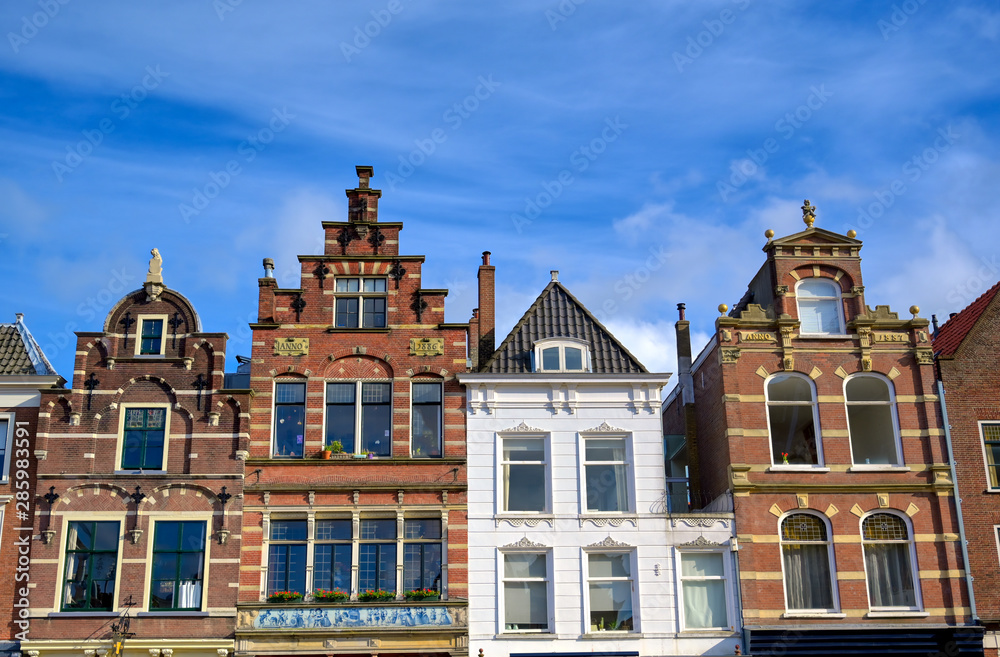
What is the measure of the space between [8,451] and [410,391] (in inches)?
441

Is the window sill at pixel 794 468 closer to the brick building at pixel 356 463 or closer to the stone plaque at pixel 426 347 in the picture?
the brick building at pixel 356 463

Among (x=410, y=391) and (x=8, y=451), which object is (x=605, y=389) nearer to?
(x=410, y=391)

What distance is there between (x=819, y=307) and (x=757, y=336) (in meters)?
2.32

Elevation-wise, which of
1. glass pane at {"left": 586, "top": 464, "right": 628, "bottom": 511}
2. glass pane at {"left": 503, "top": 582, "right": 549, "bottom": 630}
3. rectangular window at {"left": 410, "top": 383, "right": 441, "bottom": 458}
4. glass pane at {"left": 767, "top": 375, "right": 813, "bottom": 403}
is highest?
glass pane at {"left": 767, "top": 375, "right": 813, "bottom": 403}

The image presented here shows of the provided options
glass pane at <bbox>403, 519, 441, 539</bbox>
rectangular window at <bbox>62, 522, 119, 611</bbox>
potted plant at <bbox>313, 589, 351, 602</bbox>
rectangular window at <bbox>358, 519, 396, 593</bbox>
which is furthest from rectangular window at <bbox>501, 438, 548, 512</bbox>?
rectangular window at <bbox>62, 522, 119, 611</bbox>

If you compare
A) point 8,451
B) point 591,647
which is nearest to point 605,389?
point 591,647

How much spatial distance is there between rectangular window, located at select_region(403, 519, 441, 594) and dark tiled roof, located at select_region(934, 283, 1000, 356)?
15818 millimetres

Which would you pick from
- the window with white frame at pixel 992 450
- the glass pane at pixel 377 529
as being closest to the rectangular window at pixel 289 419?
the glass pane at pixel 377 529

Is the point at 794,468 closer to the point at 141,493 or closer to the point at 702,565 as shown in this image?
the point at 702,565

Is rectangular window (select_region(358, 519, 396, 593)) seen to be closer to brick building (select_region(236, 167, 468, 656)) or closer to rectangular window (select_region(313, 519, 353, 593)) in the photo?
brick building (select_region(236, 167, 468, 656))

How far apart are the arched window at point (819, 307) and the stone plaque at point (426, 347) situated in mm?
10623

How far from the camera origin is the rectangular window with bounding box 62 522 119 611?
28062mm

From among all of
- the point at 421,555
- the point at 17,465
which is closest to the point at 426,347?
the point at 421,555

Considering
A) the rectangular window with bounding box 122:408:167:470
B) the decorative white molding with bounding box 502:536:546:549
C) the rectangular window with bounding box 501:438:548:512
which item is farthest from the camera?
the rectangular window with bounding box 501:438:548:512
